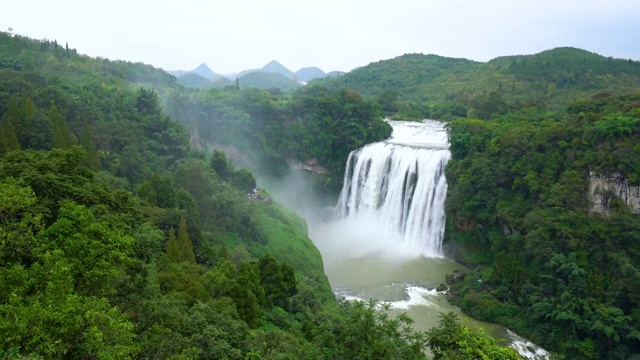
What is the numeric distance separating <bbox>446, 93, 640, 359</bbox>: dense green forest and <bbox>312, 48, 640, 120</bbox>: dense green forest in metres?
11.8

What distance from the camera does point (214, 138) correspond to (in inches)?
1788

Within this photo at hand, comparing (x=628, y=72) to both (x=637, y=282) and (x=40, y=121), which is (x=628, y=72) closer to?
(x=637, y=282)

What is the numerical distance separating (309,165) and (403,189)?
12334 millimetres

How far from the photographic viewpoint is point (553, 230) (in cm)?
2381

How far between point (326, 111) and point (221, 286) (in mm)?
32710

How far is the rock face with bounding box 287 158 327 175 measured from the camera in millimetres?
43906

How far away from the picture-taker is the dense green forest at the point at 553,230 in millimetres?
20531

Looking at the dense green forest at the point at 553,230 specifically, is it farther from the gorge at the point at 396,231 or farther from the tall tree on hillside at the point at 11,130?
the tall tree on hillside at the point at 11,130

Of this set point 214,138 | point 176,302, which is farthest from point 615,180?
point 214,138

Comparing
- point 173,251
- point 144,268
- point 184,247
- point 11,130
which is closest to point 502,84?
point 184,247

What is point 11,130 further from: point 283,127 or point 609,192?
point 283,127

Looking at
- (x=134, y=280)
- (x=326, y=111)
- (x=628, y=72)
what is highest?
(x=628, y=72)

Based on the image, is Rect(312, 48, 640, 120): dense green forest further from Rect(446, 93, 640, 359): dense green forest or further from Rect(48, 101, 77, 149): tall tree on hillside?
Rect(48, 101, 77, 149): tall tree on hillside

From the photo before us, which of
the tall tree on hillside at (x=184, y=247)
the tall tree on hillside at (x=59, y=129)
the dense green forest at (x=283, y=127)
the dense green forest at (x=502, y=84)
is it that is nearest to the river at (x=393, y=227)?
the dense green forest at (x=283, y=127)
